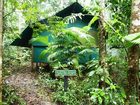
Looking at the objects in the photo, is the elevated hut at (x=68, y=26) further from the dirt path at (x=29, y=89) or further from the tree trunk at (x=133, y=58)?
the tree trunk at (x=133, y=58)

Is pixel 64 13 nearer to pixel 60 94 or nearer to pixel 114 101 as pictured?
pixel 60 94

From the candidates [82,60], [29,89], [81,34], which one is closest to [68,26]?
[82,60]

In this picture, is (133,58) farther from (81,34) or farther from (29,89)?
(29,89)

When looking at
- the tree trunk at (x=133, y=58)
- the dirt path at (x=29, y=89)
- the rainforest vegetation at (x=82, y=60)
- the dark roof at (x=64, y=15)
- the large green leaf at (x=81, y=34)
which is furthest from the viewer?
the dark roof at (x=64, y=15)

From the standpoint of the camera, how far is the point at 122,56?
9211mm

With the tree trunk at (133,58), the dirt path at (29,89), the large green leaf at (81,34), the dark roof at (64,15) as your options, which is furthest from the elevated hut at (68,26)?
the tree trunk at (133,58)

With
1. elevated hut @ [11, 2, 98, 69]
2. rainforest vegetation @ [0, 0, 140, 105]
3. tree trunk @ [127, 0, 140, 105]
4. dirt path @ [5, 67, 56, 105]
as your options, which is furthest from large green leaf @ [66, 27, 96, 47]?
tree trunk @ [127, 0, 140, 105]

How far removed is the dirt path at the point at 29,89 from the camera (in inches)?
347

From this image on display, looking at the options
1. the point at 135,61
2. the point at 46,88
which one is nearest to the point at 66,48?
the point at 46,88

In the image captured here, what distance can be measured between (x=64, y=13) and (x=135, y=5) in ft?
27.9

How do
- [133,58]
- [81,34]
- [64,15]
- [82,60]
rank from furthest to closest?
[64,15], [82,60], [81,34], [133,58]

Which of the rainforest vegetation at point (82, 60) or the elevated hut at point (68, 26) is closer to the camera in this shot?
the rainforest vegetation at point (82, 60)

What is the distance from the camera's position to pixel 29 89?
1006 centimetres

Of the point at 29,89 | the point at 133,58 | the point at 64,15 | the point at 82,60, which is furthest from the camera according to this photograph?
the point at 64,15
